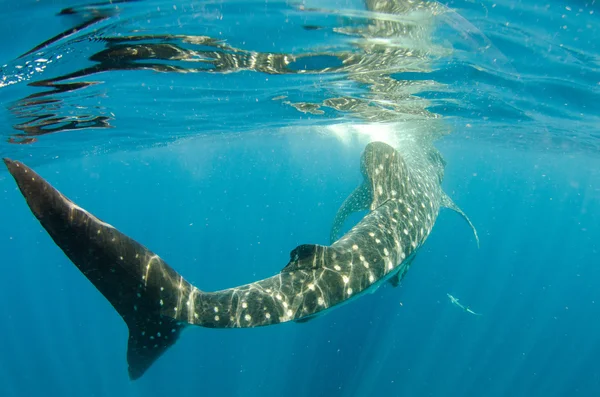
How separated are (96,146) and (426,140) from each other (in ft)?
79.6

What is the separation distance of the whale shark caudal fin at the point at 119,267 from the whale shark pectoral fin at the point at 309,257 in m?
1.25

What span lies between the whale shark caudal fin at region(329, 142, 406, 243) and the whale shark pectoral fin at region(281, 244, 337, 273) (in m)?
3.05

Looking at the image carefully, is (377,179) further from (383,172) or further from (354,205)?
(354,205)

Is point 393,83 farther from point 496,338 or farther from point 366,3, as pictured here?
point 496,338

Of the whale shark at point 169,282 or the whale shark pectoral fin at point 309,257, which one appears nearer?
the whale shark at point 169,282

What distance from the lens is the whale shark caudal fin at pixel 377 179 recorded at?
734 cm

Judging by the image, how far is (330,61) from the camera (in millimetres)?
10523

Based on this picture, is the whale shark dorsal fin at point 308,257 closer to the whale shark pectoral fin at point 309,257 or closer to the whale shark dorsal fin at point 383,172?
the whale shark pectoral fin at point 309,257

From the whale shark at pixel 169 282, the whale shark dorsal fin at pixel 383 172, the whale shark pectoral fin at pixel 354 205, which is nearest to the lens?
the whale shark at pixel 169 282

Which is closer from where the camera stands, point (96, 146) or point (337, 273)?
point (337, 273)


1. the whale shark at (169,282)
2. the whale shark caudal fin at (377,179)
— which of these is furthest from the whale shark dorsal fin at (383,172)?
the whale shark at (169,282)

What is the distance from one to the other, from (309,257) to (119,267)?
79.7 inches

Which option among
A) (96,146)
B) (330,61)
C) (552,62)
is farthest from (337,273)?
(96,146)

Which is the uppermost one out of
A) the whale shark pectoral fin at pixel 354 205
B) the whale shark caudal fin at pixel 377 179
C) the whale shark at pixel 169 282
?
the whale shark at pixel 169 282
